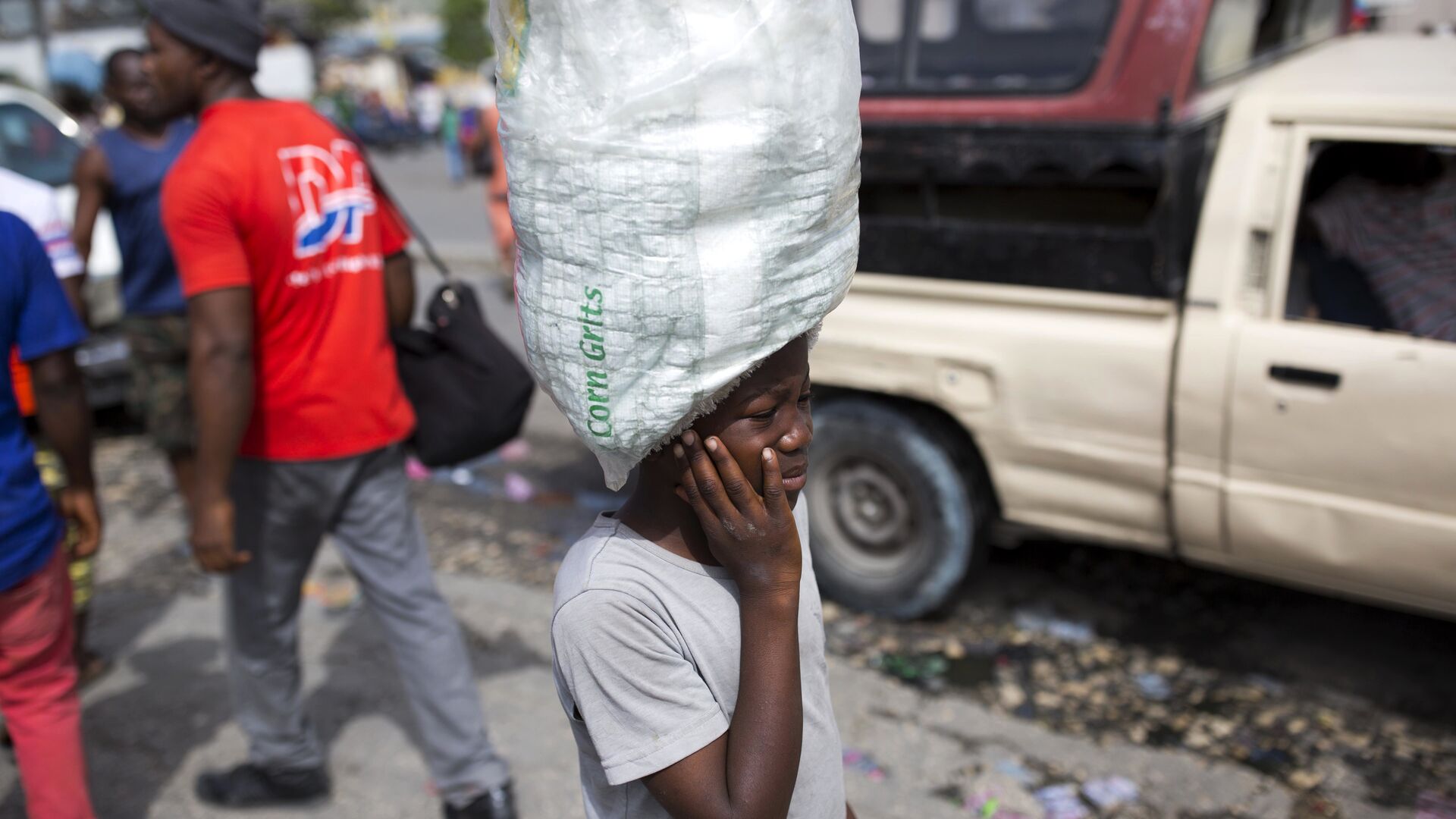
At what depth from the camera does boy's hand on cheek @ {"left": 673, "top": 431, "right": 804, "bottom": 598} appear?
1296 millimetres

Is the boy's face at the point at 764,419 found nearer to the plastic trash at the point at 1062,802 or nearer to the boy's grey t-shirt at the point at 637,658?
the boy's grey t-shirt at the point at 637,658

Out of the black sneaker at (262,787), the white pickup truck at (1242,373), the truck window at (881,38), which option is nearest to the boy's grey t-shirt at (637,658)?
the black sneaker at (262,787)

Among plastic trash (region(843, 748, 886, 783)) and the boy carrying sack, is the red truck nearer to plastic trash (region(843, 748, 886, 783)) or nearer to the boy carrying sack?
plastic trash (region(843, 748, 886, 783))

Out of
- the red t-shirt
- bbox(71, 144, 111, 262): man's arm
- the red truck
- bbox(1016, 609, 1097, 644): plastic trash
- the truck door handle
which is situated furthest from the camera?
bbox(71, 144, 111, 262): man's arm

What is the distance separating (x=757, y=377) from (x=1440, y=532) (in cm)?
260

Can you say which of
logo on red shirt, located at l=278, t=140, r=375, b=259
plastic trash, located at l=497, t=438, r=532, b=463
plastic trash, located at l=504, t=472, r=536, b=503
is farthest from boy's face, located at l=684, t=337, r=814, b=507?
plastic trash, located at l=497, t=438, r=532, b=463

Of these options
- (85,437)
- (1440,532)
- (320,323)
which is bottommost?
(1440,532)

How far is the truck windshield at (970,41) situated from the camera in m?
3.86

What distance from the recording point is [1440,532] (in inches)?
118

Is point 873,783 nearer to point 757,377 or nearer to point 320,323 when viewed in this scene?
point 320,323

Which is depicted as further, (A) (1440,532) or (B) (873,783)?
(B) (873,783)

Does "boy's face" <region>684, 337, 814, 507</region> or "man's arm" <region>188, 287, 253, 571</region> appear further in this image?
"man's arm" <region>188, 287, 253, 571</region>

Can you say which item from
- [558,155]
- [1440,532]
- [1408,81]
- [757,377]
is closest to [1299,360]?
[1440,532]

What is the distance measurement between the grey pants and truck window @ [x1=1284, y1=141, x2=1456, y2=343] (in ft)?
8.94
